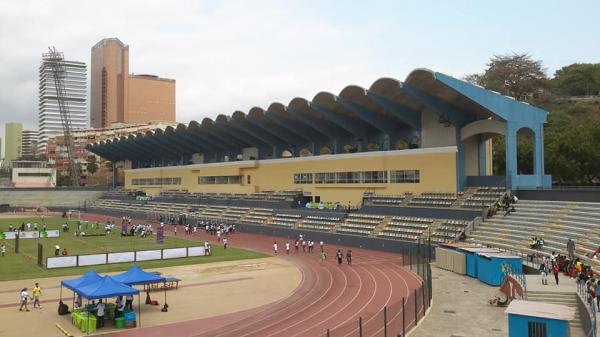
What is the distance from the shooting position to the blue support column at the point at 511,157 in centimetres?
4404

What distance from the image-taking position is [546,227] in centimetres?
3547

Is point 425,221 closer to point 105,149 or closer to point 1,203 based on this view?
point 105,149

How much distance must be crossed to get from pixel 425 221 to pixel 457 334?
87.4ft

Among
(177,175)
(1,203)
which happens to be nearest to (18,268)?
(177,175)

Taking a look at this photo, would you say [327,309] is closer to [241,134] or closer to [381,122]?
[381,122]

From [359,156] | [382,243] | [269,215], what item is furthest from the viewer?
[269,215]

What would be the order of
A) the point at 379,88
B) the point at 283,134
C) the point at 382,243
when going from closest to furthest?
the point at 382,243 → the point at 379,88 → the point at 283,134

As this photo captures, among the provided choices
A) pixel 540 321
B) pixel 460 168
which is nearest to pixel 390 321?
pixel 540 321

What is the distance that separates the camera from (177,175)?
95938 millimetres

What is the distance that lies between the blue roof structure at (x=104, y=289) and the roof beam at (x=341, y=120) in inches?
1471

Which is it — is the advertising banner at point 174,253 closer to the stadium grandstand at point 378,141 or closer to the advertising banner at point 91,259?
the advertising banner at point 91,259

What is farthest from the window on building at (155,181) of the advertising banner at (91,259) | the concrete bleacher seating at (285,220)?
the advertising banner at (91,259)

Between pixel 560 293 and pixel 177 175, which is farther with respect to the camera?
pixel 177 175

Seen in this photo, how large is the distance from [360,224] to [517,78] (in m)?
74.7
